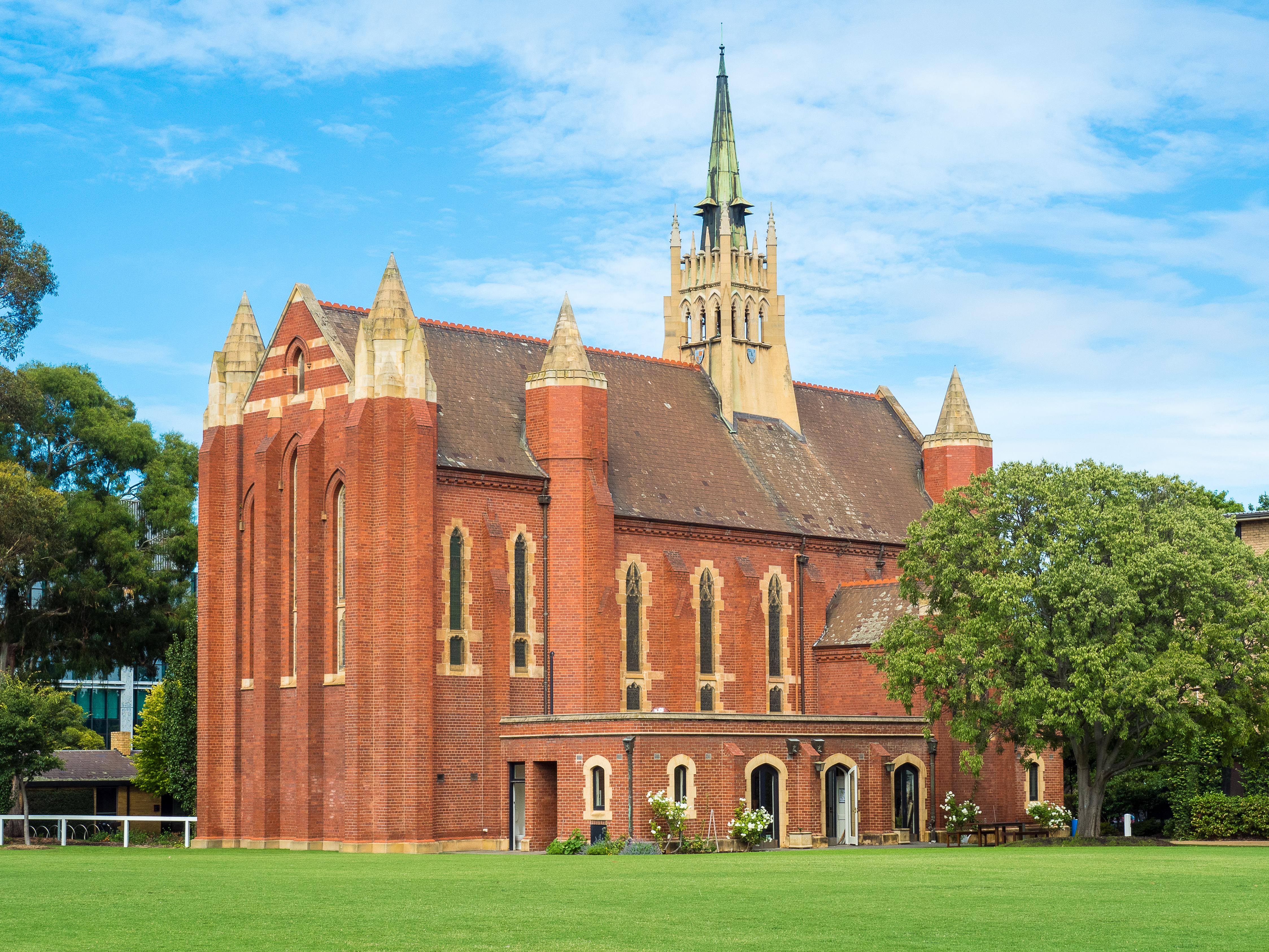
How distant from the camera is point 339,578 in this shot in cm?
4916

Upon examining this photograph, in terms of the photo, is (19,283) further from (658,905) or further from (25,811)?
(658,905)

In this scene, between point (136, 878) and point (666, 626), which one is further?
point (666, 626)

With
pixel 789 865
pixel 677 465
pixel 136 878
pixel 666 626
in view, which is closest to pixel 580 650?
pixel 666 626

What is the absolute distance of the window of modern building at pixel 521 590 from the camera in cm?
4988

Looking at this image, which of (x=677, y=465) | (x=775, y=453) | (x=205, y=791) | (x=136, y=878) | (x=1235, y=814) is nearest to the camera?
(x=136, y=878)

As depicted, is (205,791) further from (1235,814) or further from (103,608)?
(1235,814)

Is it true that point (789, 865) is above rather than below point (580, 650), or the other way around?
below

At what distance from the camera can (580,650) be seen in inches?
1962

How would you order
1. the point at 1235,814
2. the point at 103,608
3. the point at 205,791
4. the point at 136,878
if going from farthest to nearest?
the point at 103,608
the point at 205,791
the point at 1235,814
the point at 136,878

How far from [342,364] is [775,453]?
60.8ft

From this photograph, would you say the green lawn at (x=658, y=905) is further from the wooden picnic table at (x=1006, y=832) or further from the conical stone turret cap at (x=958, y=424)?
the conical stone turret cap at (x=958, y=424)

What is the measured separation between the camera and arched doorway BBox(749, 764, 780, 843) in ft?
152

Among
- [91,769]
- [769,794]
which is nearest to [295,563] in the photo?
[769,794]

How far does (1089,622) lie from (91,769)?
133 ft
